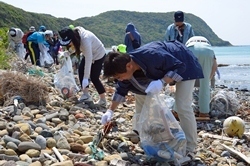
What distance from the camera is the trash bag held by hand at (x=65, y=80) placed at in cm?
665

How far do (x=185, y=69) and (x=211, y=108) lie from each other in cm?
277

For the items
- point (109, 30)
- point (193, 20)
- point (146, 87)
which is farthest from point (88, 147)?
point (193, 20)

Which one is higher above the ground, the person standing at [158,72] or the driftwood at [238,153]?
the person standing at [158,72]

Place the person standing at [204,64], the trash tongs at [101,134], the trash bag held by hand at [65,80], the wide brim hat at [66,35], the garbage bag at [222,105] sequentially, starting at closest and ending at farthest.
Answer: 1. the trash tongs at [101,134]
2. the wide brim hat at [66,35]
3. the person standing at [204,64]
4. the garbage bag at [222,105]
5. the trash bag held by hand at [65,80]

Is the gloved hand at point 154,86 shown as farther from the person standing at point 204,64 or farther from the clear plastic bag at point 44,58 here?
the clear plastic bag at point 44,58

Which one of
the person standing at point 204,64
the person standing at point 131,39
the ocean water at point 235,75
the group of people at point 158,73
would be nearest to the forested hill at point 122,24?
the ocean water at point 235,75

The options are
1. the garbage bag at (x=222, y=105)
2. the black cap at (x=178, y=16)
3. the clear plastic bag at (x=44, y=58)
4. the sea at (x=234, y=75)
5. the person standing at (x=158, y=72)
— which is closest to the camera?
the person standing at (x=158, y=72)

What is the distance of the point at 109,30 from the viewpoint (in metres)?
110

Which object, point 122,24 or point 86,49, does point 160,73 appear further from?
point 122,24

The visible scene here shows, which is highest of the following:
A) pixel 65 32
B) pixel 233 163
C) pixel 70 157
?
pixel 65 32

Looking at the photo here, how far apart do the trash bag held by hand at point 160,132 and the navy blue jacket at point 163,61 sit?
0.25m

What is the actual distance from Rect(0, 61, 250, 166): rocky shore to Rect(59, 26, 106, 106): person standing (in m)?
0.48

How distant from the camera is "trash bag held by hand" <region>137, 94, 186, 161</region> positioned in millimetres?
3705

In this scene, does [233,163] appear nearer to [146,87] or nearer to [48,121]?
[146,87]
